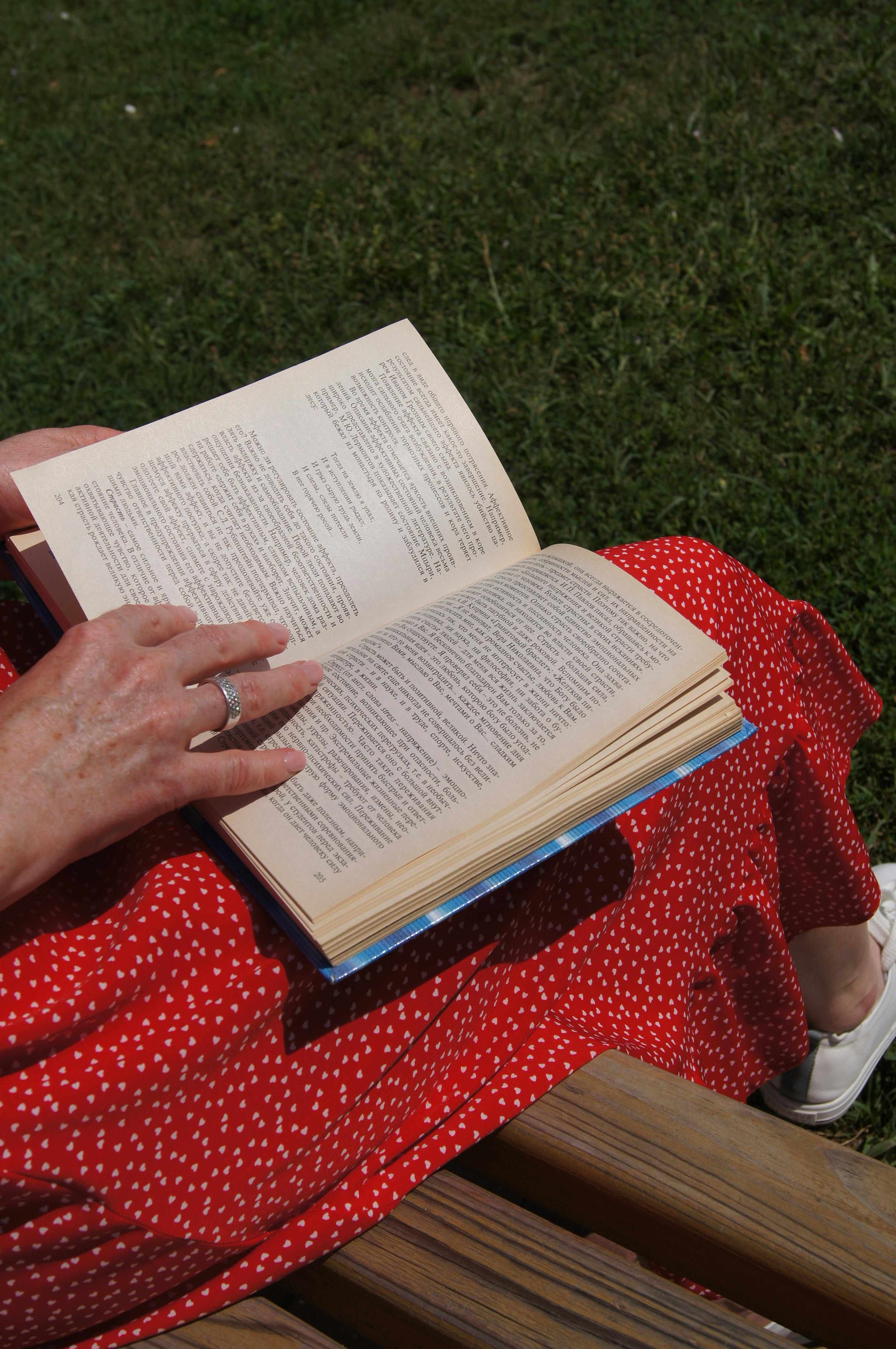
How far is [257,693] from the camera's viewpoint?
1.17 meters

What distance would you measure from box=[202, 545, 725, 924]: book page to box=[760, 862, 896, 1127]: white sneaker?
107cm

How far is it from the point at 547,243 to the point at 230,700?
2.70 metres

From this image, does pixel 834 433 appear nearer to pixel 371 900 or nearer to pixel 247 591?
pixel 247 591

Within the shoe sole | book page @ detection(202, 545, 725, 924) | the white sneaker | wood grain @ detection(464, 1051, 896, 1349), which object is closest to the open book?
book page @ detection(202, 545, 725, 924)

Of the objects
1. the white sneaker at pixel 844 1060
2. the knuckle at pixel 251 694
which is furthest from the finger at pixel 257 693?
the white sneaker at pixel 844 1060

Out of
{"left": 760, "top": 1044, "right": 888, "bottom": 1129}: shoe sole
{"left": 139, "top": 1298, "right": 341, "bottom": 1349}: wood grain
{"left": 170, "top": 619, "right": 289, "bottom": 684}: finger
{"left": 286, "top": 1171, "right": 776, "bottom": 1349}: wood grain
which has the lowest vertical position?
{"left": 760, "top": 1044, "right": 888, "bottom": 1129}: shoe sole

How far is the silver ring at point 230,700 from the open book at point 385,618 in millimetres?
56

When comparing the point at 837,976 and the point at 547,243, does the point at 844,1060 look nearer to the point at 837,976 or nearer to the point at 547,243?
the point at 837,976

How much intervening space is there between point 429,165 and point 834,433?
1877 mm

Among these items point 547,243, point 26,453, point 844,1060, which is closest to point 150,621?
point 26,453

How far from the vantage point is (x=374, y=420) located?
1.40 metres

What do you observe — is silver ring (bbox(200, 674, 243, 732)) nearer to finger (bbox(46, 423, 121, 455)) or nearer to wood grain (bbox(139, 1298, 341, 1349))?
finger (bbox(46, 423, 121, 455))

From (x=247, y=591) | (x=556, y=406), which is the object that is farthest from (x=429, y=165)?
(x=247, y=591)

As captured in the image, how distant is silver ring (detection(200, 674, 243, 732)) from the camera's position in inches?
45.7
